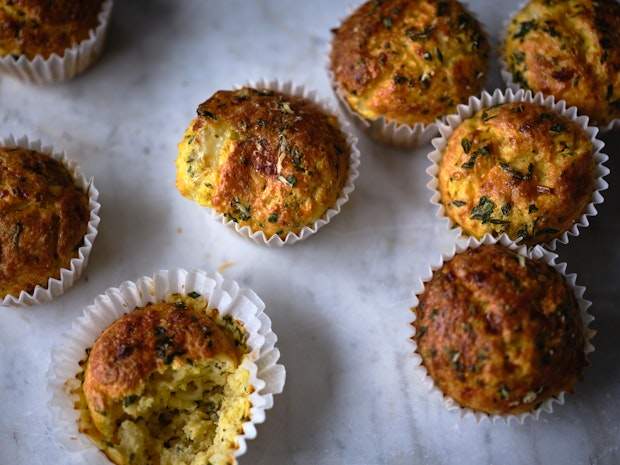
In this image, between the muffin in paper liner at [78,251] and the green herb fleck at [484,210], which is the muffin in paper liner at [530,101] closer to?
the green herb fleck at [484,210]

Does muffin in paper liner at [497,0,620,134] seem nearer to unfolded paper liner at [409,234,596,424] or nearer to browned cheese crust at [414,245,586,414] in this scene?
unfolded paper liner at [409,234,596,424]

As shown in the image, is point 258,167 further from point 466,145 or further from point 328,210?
point 466,145

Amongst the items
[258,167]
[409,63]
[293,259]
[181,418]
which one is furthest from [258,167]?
[181,418]

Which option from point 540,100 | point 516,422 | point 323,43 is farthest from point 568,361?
point 323,43

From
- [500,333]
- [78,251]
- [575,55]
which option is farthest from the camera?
[575,55]

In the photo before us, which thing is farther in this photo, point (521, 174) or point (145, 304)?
point (145, 304)

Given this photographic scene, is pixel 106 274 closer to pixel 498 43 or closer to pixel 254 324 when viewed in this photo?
pixel 254 324

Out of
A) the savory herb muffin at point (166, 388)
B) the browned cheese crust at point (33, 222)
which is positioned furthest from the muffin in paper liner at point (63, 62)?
the savory herb muffin at point (166, 388)
